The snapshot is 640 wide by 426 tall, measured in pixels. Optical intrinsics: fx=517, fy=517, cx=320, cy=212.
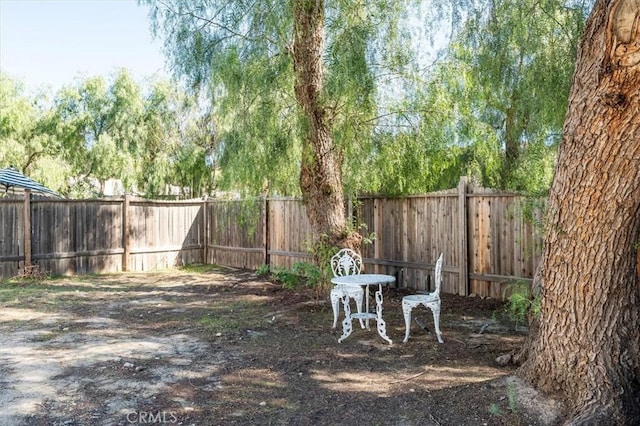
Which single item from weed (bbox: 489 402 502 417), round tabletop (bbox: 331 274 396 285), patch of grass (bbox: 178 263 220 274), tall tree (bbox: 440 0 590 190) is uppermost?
tall tree (bbox: 440 0 590 190)

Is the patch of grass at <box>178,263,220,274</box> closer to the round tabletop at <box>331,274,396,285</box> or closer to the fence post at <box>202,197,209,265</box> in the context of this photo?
the fence post at <box>202,197,209,265</box>

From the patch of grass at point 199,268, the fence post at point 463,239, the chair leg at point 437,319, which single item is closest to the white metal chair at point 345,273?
the chair leg at point 437,319

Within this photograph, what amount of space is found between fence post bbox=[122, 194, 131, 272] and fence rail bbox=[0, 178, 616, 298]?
0.02m

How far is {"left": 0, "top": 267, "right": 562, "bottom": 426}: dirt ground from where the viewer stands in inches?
125

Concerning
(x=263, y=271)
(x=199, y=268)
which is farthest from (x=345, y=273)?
(x=199, y=268)

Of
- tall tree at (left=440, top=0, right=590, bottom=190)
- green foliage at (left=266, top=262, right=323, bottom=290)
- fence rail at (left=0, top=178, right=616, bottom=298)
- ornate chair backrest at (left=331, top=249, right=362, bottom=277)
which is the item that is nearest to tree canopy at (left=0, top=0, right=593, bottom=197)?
tall tree at (left=440, top=0, right=590, bottom=190)

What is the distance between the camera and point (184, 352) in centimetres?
469

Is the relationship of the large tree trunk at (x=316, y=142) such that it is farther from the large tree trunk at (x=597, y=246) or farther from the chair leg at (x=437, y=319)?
the large tree trunk at (x=597, y=246)

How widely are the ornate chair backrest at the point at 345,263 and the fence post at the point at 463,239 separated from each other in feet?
4.78

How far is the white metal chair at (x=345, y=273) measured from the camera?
213 inches

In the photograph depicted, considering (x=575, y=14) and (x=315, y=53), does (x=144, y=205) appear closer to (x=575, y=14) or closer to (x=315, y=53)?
(x=315, y=53)

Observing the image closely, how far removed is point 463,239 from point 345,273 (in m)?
1.83

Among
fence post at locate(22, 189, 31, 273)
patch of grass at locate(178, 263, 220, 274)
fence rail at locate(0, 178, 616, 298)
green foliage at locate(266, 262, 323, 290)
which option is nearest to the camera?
fence rail at locate(0, 178, 616, 298)

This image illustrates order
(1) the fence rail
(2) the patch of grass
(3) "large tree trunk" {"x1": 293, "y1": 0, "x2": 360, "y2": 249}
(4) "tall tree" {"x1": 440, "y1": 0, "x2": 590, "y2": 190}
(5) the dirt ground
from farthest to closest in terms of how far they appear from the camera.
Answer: (2) the patch of grass → (1) the fence rail → (3) "large tree trunk" {"x1": 293, "y1": 0, "x2": 360, "y2": 249} → (4) "tall tree" {"x1": 440, "y1": 0, "x2": 590, "y2": 190} → (5) the dirt ground
